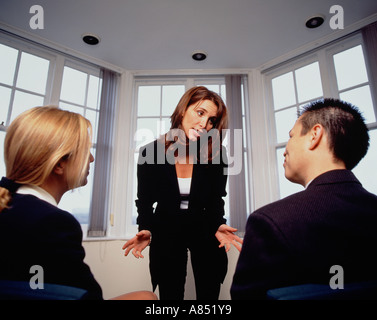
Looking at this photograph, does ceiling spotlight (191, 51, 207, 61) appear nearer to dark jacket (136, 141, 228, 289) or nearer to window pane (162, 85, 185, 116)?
window pane (162, 85, 185, 116)

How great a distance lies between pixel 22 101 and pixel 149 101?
170 cm

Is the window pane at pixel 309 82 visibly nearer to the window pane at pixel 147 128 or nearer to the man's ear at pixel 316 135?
the window pane at pixel 147 128

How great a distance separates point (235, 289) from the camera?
656mm

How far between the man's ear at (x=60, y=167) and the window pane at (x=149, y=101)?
2.99 m

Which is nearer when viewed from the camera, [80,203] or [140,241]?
[140,241]

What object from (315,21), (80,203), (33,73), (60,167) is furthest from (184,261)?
(33,73)

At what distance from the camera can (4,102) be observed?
2.86 metres

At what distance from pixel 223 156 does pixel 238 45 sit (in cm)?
226

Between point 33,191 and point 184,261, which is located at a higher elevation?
point 33,191

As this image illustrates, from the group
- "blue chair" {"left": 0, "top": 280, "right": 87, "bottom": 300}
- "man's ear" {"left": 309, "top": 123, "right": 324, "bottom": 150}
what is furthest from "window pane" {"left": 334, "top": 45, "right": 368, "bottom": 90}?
"blue chair" {"left": 0, "top": 280, "right": 87, "bottom": 300}

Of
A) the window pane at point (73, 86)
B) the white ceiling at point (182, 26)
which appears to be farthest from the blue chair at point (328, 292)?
the window pane at point (73, 86)

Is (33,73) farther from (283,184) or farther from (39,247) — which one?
(283,184)

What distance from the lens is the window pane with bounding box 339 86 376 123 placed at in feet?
9.20

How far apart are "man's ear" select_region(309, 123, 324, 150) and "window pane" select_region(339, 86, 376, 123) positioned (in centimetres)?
242
